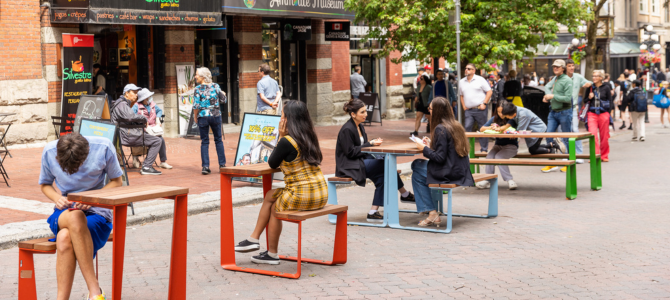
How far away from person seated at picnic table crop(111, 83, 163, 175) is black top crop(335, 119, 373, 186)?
4680 millimetres

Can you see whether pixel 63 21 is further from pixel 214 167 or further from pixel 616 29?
pixel 616 29

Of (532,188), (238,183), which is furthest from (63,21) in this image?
(532,188)

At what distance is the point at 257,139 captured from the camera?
10.6 m

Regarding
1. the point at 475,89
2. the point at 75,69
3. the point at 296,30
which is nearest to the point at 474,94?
the point at 475,89

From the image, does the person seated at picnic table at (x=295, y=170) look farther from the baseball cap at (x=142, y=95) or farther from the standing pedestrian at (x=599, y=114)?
the standing pedestrian at (x=599, y=114)

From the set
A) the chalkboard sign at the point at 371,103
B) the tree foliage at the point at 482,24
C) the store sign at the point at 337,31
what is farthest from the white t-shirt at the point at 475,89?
the store sign at the point at 337,31

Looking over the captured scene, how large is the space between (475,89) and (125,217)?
10063 millimetres

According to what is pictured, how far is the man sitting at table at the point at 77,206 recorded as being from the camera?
4.92 m

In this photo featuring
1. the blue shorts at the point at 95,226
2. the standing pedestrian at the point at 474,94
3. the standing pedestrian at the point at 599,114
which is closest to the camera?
the blue shorts at the point at 95,226

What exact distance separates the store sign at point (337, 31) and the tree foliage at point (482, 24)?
4130 mm

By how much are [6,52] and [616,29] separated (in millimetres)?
41888

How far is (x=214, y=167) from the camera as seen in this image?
12625 mm

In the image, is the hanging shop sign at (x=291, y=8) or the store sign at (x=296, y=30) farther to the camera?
the store sign at (x=296, y=30)

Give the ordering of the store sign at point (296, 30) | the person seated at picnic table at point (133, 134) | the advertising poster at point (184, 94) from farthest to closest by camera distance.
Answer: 1. the store sign at point (296, 30)
2. the advertising poster at point (184, 94)
3. the person seated at picnic table at point (133, 134)
